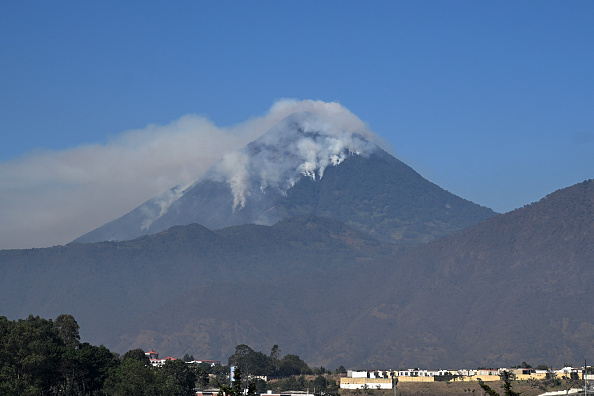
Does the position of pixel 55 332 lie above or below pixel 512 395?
above

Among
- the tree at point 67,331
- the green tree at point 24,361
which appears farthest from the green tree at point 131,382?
the tree at point 67,331

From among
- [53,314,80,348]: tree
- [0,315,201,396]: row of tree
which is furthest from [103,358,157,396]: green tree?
[53,314,80,348]: tree

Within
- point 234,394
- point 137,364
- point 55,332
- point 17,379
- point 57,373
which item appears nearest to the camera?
point 234,394

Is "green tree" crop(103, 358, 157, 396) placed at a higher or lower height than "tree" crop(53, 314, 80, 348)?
lower

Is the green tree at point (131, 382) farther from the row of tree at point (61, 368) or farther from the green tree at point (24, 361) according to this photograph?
the green tree at point (24, 361)

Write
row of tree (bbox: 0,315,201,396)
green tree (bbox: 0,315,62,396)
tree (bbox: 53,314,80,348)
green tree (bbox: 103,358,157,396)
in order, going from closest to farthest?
1. green tree (bbox: 0,315,62,396)
2. row of tree (bbox: 0,315,201,396)
3. green tree (bbox: 103,358,157,396)
4. tree (bbox: 53,314,80,348)

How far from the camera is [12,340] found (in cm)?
15262

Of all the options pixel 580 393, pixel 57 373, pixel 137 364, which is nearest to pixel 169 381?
pixel 137 364

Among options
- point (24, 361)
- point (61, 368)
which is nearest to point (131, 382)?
point (61, 368)

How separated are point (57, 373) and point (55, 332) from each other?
26007 mm

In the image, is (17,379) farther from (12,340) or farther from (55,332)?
(55,332)

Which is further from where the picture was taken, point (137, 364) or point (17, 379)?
point (137, 364)

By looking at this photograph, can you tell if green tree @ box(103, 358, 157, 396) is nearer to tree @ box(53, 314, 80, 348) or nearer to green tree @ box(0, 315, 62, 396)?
green tree @ box(0, 315, 62, 396)

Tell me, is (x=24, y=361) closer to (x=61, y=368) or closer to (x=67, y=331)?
(x=61, y=368)
